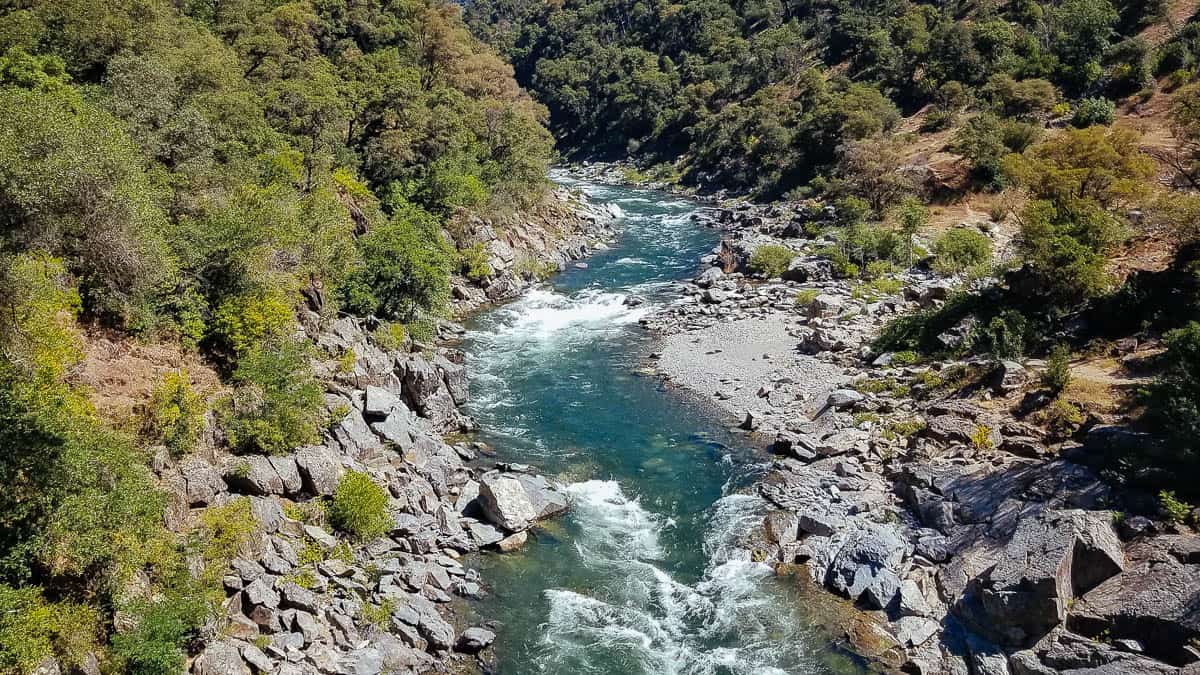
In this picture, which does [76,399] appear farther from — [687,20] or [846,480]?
[687,20]

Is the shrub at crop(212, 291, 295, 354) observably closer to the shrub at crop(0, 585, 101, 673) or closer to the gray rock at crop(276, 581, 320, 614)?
the gray rock at crop(276, 581, 320, 614)

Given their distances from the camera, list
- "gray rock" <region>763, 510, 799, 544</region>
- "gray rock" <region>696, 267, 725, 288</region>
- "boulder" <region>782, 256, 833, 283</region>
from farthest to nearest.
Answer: "gray rock" <region>696, 267, 725, 288</region>, "boulder" <region>782, 256, 833, 283</region>, "gray rock" <region>763, 510, 799, 544</region>

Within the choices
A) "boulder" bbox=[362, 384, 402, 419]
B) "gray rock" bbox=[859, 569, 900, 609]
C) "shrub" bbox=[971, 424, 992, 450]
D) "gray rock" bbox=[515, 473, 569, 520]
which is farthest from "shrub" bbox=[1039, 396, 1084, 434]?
"boulder" bbox=[362, 384, 402, 419]

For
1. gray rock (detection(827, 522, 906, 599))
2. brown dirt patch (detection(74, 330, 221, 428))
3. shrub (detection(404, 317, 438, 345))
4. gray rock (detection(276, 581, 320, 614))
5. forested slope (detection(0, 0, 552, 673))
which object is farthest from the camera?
shrub (detection(404, 317, 438, 345))

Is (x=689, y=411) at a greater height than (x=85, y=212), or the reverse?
(x=85, y=212)

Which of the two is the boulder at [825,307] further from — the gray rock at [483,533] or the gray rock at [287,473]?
the gray rock at [287,473]

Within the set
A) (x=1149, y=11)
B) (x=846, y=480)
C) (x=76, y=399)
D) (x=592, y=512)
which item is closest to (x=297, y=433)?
(x=76, y=399)
